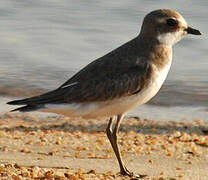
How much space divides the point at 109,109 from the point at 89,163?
27.1 inches

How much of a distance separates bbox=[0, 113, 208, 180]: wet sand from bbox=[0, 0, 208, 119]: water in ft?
3.96

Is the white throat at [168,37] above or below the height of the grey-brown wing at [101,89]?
above

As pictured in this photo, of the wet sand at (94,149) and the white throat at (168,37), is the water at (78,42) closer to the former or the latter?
the wet sand at (94,149)

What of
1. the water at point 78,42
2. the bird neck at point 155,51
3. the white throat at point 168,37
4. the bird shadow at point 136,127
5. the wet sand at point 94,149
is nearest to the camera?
the wet sand at point 94,149

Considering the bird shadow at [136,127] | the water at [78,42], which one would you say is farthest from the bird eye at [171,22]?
the water at [78,42]

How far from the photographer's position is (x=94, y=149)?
732cm

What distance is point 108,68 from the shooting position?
651 centimetres

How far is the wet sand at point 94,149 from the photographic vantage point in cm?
631

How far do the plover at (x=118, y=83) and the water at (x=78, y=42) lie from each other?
3076 millimetres

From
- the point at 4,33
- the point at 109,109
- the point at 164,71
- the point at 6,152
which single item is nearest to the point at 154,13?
the point at 164,71

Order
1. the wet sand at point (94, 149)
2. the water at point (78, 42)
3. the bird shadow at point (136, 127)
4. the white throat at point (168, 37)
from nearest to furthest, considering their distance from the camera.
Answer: the wet sand at point (94, 149) → the white throat at point (168, 37) → the bird shadow at point (136, 127) → the water at point (78, 42)

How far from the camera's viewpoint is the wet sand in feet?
20.7

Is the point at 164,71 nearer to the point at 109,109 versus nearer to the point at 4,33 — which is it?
the point at 109,109

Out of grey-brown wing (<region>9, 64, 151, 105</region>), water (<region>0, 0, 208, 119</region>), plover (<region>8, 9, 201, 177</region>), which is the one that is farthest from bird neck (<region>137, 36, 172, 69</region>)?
water (<region>0, 0, 208, 119</region>)
